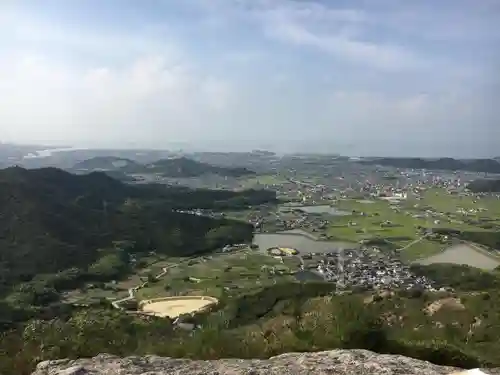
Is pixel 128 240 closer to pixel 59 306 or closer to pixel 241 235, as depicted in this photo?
pixel 241 235

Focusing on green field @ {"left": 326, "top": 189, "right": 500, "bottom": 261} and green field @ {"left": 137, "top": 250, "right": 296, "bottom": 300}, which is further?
green field @ {"left": 326, "top": 189, "right": 500, "bottom": 261}

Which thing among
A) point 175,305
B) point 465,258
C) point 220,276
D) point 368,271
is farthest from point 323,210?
point 175,305

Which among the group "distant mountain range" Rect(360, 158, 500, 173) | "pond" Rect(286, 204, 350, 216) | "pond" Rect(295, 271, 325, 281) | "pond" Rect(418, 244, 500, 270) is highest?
"distant mountain range" Rect(360, 158, 500, 173)

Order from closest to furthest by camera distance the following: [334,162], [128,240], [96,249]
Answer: [96,249], [128,240], [334,162]

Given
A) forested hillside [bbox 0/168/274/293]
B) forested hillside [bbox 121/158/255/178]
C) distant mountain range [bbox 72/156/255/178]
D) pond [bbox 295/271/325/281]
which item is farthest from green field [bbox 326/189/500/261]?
distant mountain range [bbox 72/156/255/178]

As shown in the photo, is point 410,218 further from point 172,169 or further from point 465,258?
point 172,169

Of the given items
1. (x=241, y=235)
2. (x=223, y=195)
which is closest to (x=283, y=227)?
(x=241, y=235)

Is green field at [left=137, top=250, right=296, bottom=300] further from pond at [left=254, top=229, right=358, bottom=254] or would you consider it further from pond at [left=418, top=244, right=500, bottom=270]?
pond at [left=418, top=244, right=500, bottom=270]
